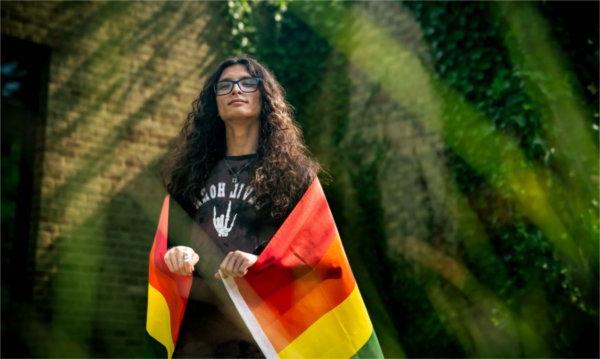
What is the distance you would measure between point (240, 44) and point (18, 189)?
2856 mm

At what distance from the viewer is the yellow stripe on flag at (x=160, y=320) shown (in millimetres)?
2834

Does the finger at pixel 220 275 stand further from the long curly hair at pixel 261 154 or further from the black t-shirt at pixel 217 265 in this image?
the long curly hair at pixel 261 154

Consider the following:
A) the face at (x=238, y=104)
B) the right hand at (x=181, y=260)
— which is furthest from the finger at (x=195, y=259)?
the face at (x=238, y=104)

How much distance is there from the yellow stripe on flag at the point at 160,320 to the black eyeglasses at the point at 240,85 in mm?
768

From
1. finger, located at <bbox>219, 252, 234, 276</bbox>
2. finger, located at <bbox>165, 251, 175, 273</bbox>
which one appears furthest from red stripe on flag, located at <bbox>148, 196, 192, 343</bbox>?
finger, located at <bbox>219, 252, 234, 276</bbox>

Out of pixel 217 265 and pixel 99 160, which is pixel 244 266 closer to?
pixel 217 265

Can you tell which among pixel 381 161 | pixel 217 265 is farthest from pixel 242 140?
pixel 381 161

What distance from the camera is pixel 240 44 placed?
8.64 meters

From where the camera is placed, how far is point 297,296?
273 cm

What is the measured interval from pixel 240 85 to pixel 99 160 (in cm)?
475

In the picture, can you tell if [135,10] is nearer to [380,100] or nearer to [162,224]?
[380,100]

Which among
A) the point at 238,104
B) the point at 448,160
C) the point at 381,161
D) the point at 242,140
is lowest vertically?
the point at 381,161

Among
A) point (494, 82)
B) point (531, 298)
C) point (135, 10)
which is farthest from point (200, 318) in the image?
point (135, 10)

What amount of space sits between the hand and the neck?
1.73 feet
